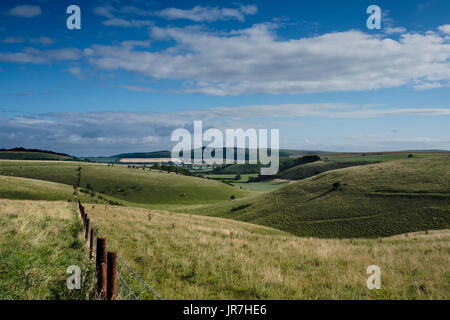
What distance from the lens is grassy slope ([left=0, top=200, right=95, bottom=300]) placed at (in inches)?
287

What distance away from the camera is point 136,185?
11562 centimetres

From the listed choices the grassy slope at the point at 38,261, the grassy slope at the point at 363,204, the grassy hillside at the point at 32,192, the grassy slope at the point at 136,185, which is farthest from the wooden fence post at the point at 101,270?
the grassy slope at the point at 136,185

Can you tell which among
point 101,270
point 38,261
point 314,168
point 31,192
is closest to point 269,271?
point 101,270

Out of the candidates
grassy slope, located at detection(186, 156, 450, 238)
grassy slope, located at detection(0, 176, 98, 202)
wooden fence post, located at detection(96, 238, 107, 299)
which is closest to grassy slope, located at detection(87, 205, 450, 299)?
wooden fence post, located at detection(96, 238, 107, 299)

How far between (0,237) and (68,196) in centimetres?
6446

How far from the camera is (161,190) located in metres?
114

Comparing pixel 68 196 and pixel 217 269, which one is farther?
pixel 68 196

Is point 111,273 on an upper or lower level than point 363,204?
upper

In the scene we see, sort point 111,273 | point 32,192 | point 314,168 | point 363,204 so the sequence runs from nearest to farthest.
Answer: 1. point 111,273
2. point 363,204
3. point 32,192
4. point 314,168

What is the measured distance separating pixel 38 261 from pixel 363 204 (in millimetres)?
61849

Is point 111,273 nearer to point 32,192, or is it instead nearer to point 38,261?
point 38,261

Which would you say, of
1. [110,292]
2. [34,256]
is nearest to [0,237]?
[34,256]

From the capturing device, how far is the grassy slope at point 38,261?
23.9 feet
